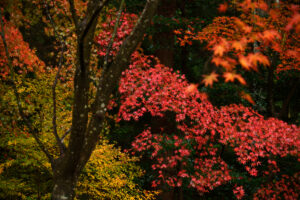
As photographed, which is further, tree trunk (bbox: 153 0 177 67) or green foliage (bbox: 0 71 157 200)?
tree trunk (bbox: 153 0 177 67)

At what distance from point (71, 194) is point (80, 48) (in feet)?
6.05

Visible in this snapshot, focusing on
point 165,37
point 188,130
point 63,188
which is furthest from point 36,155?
point 165,37

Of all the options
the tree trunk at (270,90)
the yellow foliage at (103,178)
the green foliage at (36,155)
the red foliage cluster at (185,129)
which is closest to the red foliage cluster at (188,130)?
the red foliage cluster at (185,129)

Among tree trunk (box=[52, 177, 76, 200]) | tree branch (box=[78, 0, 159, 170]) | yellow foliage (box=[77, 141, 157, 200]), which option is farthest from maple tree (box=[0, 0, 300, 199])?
tree branch (box=[78, 0, 159, 170])

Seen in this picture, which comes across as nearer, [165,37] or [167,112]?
[167,112]

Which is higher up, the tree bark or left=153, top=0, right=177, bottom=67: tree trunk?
left=153, top=0, right=177, bottom=67: tree trunk

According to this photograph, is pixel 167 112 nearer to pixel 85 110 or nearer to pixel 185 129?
pixel 185 129

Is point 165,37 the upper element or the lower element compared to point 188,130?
upper

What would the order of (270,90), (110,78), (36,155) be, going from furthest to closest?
(270,90)
(36,155)
(110,78)

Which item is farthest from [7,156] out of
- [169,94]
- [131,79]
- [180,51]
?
[180,51]

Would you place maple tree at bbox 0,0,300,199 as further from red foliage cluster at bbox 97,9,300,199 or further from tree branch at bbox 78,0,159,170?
tree branch at bbox 78,0,159,170

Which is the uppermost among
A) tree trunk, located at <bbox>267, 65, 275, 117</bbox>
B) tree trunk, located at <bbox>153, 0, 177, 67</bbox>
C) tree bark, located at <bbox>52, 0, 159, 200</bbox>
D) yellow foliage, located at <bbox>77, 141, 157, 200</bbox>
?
tree trunk, located at <bbox>153, 0, 177, 67</bbox>

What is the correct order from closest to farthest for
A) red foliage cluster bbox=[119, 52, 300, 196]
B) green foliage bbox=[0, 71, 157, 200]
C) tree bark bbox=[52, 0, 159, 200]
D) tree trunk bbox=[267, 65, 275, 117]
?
tree bark bbox=[52, 0, 159, 200] < green foliage bbox=[0, 71, 157, 200] < tree trunk bbox=[267, 65, 275, 117] < red foliage cluster bbox=[119, 52, 300, 196]

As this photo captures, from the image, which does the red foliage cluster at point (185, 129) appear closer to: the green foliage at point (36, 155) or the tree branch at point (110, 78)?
the green foliage at point (36, 155)
